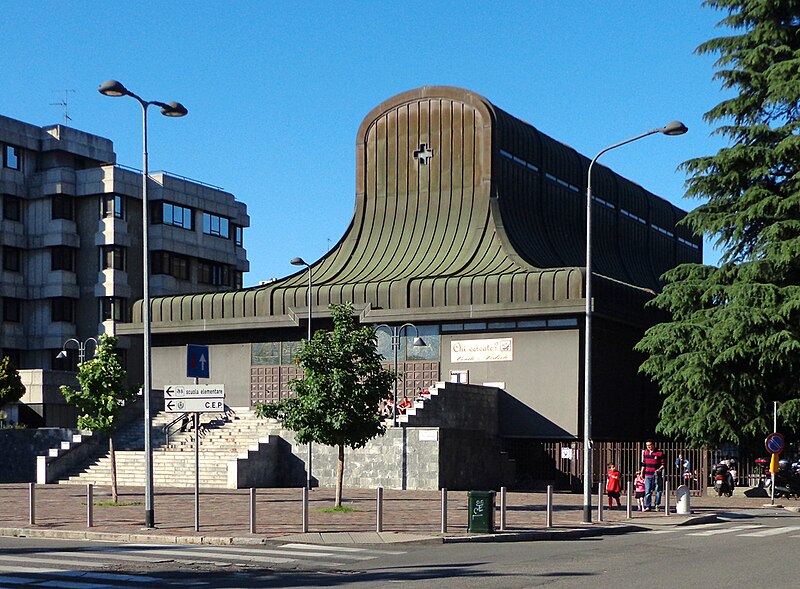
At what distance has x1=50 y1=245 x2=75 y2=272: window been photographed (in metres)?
75.5

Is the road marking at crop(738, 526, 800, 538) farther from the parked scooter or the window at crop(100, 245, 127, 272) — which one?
the window at crop(100, 245, 127, 272)

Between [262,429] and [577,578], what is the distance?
31854 mm

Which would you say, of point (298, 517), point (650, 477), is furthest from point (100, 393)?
point (650, 477)

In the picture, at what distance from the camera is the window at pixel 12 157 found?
2953 inches

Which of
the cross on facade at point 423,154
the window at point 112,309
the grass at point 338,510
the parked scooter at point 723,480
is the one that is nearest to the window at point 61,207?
the window at point 112,309

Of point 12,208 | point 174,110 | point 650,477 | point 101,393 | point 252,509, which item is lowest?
point 650,477

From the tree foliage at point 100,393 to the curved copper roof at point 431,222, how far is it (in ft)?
59.3

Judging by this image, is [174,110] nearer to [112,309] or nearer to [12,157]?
[112,309]

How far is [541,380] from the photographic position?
155 ft

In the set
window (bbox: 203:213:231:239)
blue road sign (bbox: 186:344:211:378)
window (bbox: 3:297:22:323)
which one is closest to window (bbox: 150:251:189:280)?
window (bbox: 203:213:231:239)

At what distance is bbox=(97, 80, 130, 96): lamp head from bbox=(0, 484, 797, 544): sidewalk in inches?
333

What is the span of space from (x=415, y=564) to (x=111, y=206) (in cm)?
6156

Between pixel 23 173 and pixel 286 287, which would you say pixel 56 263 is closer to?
pixel 23 173

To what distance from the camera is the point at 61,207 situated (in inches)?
2987
